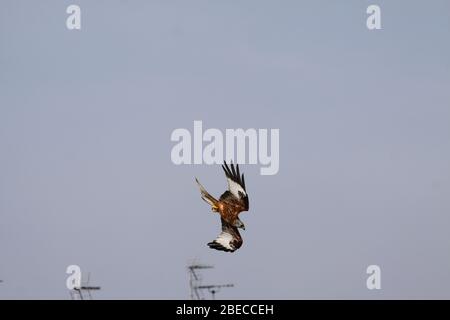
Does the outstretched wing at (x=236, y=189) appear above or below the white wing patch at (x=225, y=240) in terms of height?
above

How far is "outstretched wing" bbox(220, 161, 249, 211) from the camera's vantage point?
7419cm

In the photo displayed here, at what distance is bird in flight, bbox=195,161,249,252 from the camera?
74.1 meters

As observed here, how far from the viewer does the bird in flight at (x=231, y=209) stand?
74.1m

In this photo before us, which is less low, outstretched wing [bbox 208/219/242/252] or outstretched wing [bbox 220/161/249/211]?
outstretched wing [bbox 220/161/249/211]

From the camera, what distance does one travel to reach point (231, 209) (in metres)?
74.2

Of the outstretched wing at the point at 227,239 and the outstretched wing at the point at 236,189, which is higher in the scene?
the outstretched wing at the point at 236,189

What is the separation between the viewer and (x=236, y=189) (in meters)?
74.4

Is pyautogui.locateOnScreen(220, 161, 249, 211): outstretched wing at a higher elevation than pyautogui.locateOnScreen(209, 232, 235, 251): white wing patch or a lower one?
higher

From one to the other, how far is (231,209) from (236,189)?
102 cm

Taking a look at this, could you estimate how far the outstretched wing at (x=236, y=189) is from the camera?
243 feet
